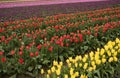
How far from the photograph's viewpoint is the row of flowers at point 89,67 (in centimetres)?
460

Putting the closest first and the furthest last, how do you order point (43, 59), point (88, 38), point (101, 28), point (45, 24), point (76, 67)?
point (76, 67)
point (43, 59)
point (88, 38)
point (101, 28)
point (45, 24)

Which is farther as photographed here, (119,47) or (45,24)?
(45,24)

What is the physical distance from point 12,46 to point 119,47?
10.1 feet

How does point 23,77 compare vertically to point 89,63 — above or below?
below

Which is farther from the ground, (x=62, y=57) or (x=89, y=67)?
(x=89, y=67)

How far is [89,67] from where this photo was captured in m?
4.80

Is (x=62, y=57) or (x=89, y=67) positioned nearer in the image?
(x=89, y=67)

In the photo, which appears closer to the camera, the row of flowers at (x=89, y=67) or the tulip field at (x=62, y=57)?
the row of flowers at (x=89, y=67)

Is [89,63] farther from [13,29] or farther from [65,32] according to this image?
[13,29]

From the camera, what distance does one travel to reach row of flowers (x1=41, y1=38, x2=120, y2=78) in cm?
460

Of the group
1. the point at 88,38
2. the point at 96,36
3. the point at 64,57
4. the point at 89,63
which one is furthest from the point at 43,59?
the point at 96,36

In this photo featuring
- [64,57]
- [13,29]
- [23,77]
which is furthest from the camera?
[13,29]

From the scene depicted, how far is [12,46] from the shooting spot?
21.1 feet

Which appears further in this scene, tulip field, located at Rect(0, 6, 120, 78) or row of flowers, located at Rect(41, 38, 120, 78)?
tulip field, located at Rect(0, 6, 120, 78)
